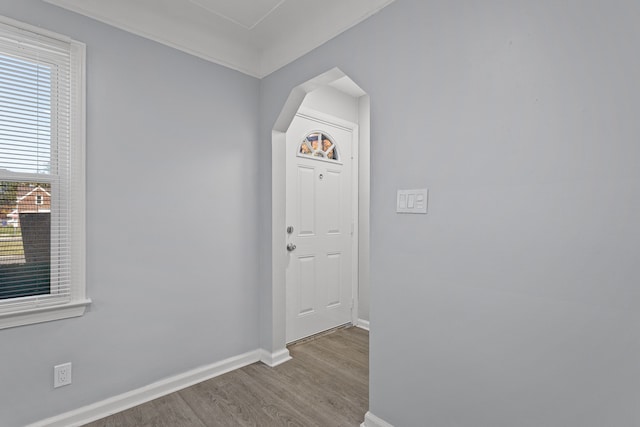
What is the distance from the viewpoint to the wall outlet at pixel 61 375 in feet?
5.73

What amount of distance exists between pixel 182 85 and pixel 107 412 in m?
2.14

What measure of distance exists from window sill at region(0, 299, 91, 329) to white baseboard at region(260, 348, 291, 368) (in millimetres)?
1338

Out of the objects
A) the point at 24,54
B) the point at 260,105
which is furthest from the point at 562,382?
the point at 24,54

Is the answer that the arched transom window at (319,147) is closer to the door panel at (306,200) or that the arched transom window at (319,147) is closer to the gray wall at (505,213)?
the door panel at (306,200)

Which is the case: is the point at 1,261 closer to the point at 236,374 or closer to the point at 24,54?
the point at 24,54

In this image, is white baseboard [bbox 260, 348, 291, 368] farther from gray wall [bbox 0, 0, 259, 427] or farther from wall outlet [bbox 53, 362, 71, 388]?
wall outlet [bbox 53, 362, 71, 388]

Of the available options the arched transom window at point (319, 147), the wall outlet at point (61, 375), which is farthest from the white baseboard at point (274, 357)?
the arched transom window at point (319, 147)

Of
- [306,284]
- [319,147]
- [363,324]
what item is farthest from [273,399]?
[319,147]

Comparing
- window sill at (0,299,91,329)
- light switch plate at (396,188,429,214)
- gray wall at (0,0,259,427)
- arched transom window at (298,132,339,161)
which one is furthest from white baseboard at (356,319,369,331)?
window sill at (0,299,91,329)

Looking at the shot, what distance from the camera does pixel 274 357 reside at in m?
2.54

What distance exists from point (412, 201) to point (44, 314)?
2.06 m

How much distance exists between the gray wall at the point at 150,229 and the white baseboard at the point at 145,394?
4 cm

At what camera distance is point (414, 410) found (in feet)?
5.31

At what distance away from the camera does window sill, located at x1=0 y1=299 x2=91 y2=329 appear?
5.30ft
